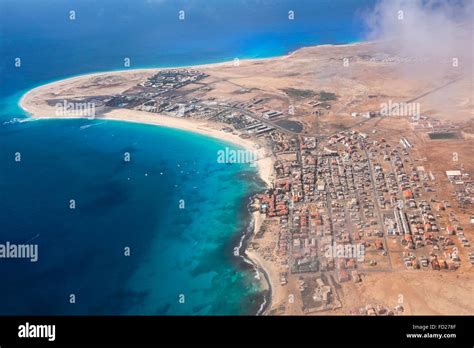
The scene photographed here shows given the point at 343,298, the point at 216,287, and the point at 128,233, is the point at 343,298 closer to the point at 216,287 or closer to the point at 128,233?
the point at 216,287

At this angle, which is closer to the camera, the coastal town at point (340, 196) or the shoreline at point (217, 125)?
the coastal town at point (340, 196)

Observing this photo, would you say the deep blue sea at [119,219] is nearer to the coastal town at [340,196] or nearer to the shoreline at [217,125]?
the shoreline at [217,125]

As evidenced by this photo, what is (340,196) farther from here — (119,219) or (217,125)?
(217,125)

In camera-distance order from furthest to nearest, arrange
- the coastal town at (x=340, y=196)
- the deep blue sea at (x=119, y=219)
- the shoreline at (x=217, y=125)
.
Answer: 1. the shoreline at (x=217, y=125)
2. the coastal town at (x=340, y=196)
3. the deep blue sea at (x=119, y=219)

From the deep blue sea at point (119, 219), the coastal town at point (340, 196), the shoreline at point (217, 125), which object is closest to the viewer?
the deep blue sea at point (119, 219)

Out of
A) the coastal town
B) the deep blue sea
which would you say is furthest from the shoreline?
the deep blue sea

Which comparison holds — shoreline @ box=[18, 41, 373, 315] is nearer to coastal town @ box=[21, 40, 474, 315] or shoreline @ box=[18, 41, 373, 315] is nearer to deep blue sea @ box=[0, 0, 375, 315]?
coastal town @ box=[21, 40, 474, 315]

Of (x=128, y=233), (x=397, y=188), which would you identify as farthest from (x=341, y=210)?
(x=128, y=233)

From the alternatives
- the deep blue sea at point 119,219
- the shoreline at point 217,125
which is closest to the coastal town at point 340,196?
the shoreline at point 217,125

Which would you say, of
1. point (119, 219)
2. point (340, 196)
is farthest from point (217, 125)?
point (119, 219)
